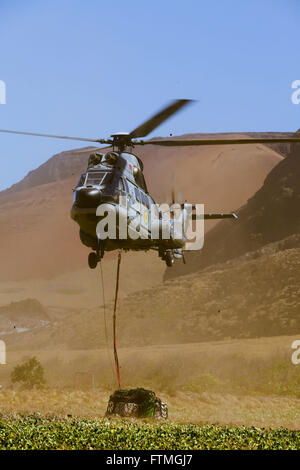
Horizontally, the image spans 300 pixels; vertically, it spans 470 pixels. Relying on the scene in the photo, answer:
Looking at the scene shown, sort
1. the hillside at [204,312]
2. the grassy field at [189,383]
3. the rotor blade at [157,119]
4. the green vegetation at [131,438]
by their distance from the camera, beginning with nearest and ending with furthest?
the green vegetation at [131,438], the rotor blade at [157,119], the grassy field at [189,383], the hillside at [204,312]

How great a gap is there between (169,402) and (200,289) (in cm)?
4089

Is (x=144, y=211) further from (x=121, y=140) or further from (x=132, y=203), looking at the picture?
(x=121, y=140)

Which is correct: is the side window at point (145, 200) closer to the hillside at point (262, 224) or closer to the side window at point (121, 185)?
the side window at point (121, 185)

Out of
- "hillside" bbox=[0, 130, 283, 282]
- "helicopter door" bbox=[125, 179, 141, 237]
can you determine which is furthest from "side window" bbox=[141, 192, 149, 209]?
"hillside" bbox=[0, 130, 283, 282]

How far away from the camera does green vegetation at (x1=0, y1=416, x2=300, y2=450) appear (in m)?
16.8

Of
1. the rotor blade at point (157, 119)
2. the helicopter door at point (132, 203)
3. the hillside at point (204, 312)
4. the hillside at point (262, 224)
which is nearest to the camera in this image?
the rotor blade at point (157, 119)

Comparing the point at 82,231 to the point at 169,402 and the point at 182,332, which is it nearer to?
the point at 169,402

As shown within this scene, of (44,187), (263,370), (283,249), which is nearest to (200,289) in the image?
(283,249)

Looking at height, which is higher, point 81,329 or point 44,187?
point 44,187

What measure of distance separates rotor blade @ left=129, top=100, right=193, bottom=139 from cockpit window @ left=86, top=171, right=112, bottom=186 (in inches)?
100

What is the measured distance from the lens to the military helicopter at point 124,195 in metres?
21.1

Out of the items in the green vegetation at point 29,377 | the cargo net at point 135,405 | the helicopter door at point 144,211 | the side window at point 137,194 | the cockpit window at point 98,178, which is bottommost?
the green vegetation at point 29,377

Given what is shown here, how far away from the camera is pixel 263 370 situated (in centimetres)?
4522

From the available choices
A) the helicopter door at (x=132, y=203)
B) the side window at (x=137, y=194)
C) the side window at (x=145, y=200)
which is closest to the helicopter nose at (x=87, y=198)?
the helicopter door at (x=132, y=203)
